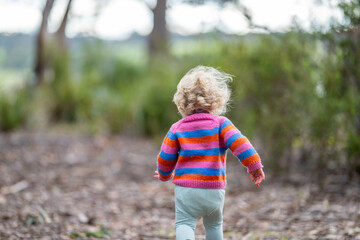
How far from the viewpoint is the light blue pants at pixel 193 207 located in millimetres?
2338

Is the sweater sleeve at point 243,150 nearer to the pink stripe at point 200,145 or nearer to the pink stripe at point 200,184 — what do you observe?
the pink stripe at point 200,145

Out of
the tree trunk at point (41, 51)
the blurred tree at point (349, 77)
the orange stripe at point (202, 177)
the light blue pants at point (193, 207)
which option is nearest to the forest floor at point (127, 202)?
the blurred tree at point (349, 77)

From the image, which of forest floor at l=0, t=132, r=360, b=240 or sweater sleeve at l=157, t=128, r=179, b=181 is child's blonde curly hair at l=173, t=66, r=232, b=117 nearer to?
sweater sleeve at l=157, t=128, r=179, b=181

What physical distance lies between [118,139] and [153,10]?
266 inches

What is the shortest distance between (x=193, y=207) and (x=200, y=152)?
30 centimetres

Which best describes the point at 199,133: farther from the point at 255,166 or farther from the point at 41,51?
the point at 41,51

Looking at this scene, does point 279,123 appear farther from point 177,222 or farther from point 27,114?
point 27,114

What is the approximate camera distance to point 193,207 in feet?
7.73

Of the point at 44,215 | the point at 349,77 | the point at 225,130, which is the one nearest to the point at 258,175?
the point at 225,130

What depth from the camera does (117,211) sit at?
13.6 ft

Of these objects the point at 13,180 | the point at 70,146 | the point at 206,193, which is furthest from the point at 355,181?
the point at 70,146

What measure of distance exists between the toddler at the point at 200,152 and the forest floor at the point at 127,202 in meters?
1.00

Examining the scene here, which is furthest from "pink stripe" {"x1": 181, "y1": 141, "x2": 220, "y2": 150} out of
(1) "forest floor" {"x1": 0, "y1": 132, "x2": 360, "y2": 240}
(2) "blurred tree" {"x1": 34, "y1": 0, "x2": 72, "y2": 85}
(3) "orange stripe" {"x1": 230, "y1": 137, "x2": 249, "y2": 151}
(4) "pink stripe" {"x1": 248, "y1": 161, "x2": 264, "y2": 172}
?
(2) "blurred tree" {"x1": 34, "y1": 0, "x2": 72, "y2": 85}

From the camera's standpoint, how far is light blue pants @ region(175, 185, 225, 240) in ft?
7.67
